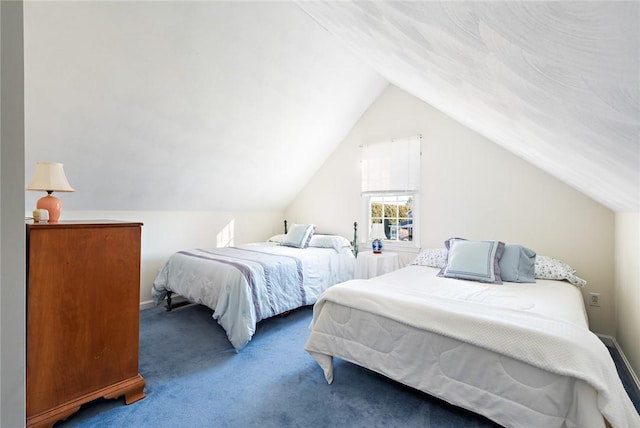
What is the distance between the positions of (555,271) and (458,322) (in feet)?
5.46

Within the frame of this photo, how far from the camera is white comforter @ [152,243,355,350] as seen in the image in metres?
2.59

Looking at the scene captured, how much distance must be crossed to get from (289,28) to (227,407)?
3.10 m

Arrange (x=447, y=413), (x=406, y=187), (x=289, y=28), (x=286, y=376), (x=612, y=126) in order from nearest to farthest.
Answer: (x=612, y=126) → (x=447, y=413) → (x=286, y=376) → (x=289, y=28) → (x=406, y=187)

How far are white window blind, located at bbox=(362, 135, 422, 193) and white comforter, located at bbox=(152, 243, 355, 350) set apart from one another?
3.93 feet

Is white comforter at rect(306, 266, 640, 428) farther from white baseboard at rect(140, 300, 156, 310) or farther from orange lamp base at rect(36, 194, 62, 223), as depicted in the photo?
white baseboard at rect(140, 300, 156, 310)

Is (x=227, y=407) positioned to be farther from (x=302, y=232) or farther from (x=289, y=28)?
(x=289, y=28)

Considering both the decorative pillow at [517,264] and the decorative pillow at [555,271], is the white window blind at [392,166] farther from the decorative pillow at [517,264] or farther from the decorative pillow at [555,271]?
the decorative pillow at [555,271]

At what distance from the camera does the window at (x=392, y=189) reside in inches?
151

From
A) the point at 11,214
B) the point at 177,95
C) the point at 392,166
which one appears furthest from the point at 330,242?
the point at 11,214

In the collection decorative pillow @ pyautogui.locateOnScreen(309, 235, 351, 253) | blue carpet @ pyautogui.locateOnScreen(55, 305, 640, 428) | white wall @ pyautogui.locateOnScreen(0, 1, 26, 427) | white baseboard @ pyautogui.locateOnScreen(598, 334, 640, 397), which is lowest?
blue carpet @ pyautogui.locateOnScreen(55, 305, 640, 428)

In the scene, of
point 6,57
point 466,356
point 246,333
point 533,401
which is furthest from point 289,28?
point 533,401

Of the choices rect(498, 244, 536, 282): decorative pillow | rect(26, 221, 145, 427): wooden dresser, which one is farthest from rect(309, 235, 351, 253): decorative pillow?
rect(26, 221, 145, 427): wooden dresser

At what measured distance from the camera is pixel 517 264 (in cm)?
256

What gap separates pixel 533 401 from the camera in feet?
4.43
